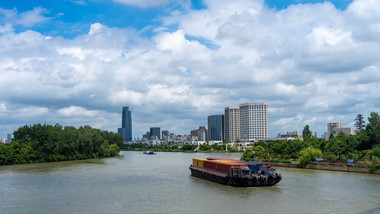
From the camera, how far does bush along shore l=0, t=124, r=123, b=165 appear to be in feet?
269

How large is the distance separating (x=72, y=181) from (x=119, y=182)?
21.4ft

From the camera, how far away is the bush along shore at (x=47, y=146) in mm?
81875

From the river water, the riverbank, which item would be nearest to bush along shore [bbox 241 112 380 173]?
the riverbank

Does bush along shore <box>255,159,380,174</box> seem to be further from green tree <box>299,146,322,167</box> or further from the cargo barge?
the cargo barge

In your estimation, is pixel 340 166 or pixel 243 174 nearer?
pixel 243 174

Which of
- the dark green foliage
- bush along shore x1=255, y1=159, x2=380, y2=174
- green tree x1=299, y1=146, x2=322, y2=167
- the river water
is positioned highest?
the dark green foliage

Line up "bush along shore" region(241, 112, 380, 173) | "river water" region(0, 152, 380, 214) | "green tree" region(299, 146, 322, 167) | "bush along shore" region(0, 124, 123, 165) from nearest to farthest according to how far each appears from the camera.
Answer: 1. "river water" region(0, 152, 380, 214)
2. "bush along shore" region(241, 112, 380, 173)
3. "green tree" region(299, 146, 322, 167)
4. "bush along shore" region(0, 124, 123, 165)

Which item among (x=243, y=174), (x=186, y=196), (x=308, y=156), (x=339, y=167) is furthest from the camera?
(x=308, y=156)

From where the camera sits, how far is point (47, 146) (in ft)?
293

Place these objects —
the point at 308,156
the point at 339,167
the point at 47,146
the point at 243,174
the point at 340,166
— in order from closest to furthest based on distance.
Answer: the point at 243,174 → the point at 340,166 → the point at 339,167 → the point at 308,156 → the point at 47,146

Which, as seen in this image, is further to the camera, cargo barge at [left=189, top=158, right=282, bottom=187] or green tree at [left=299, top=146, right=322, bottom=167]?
green tree at [left=299, top=146, right=322, bottom=167]

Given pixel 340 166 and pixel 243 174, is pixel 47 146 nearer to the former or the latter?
pixel 243 174

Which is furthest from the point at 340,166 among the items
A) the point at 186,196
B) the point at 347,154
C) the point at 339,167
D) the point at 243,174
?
the point at 186,196

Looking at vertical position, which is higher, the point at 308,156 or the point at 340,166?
the point at 308,156
